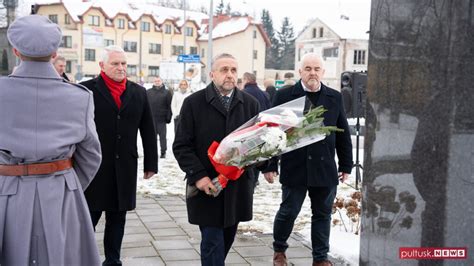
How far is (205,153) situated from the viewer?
4.33m

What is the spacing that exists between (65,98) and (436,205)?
2.03m

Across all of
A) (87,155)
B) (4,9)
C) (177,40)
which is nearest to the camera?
(87,155)

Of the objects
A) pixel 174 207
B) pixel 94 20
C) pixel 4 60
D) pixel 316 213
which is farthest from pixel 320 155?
pixel 94 20

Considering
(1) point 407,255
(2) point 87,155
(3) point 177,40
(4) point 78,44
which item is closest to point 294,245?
(2) point 87,155

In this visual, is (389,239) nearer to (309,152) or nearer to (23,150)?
(23,150)

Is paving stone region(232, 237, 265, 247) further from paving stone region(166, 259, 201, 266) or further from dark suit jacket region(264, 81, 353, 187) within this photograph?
dark suit jacket region(264, 81, 353, 187)

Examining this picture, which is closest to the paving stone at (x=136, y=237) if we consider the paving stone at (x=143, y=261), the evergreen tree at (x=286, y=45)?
the paving stone at (x=143, y=261)

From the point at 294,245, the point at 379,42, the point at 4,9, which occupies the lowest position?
the point at 294,245

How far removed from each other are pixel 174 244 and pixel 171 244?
1.2 inches

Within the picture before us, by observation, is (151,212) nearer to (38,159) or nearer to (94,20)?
(38,159)

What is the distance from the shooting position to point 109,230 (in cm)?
487

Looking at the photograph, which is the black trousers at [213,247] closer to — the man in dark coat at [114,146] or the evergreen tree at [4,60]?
the man in dark coat at [114,146]

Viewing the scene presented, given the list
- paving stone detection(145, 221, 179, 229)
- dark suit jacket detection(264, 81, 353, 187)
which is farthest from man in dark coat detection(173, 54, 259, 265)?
paving stone detection(145, 221, 179, 229)

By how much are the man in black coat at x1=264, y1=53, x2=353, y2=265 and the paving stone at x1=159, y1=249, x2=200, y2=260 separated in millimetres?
837
